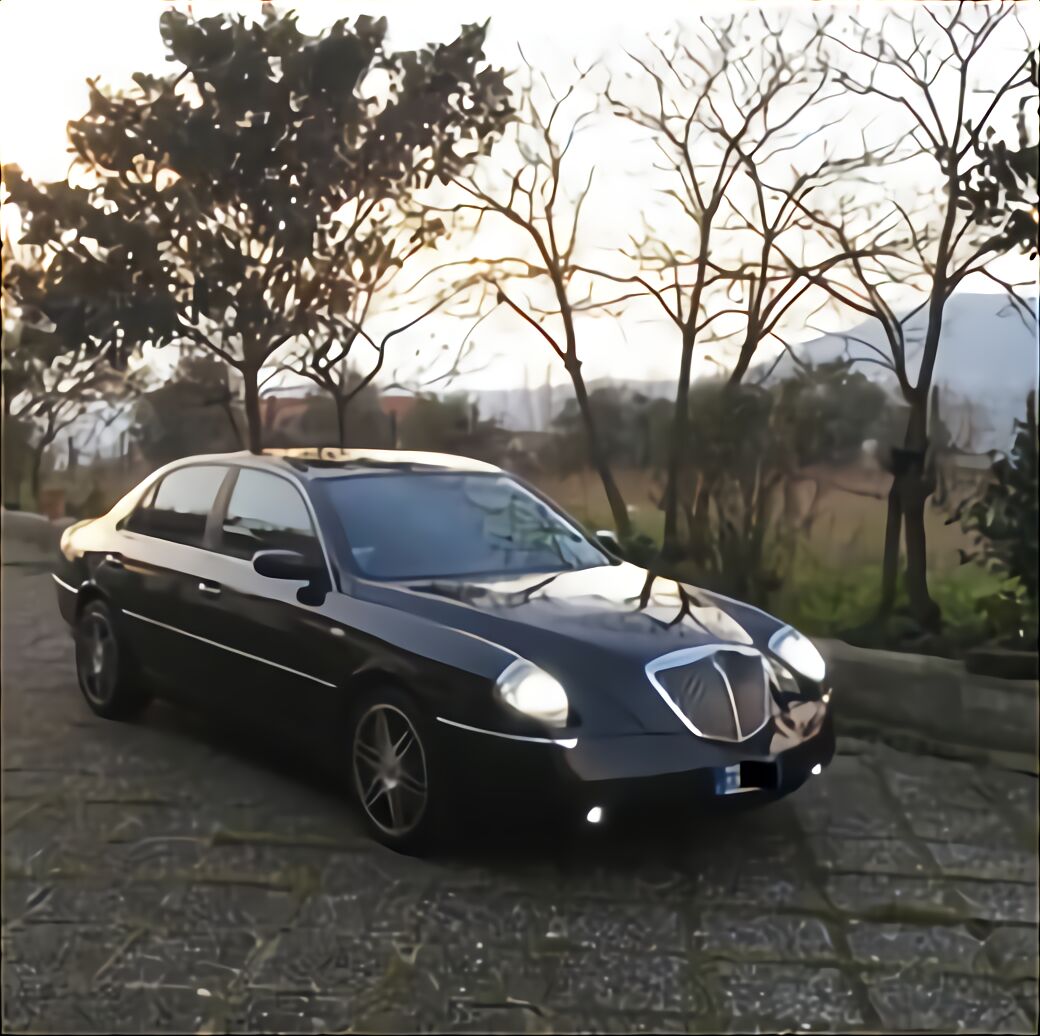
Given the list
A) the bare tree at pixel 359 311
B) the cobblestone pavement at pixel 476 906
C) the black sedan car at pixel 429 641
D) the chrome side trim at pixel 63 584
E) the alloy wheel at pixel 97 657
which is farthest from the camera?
the alloy wheel at pixel 97 657

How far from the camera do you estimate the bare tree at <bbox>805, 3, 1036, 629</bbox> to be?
3.60 meters

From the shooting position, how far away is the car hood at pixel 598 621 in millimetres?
3285

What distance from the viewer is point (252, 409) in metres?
3.73

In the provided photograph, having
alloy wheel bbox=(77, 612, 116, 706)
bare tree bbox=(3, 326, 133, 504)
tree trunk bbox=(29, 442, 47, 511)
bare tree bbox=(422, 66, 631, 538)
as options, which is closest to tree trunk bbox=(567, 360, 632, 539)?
bare tree bbox=(422, 66, 631, 538)

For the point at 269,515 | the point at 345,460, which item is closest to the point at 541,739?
the point at 345,460

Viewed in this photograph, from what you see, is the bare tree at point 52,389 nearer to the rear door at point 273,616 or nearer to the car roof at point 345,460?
the car roof at point 345,460

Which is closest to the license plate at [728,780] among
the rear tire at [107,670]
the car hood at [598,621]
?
the car hood at [598,621]

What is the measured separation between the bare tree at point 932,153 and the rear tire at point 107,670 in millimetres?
3161

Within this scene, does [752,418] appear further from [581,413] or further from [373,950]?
[373,950]

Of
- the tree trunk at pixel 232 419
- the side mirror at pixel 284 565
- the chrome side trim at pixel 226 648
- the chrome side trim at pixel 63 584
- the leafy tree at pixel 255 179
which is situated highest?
the leafy tree at pixel 255 179

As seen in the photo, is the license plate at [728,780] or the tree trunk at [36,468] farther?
the tree trunk at [36,468]

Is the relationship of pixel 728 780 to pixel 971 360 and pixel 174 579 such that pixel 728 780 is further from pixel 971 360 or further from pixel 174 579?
pixel 174 579

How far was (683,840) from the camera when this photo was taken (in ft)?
11.7

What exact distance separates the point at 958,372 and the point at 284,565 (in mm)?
2593
